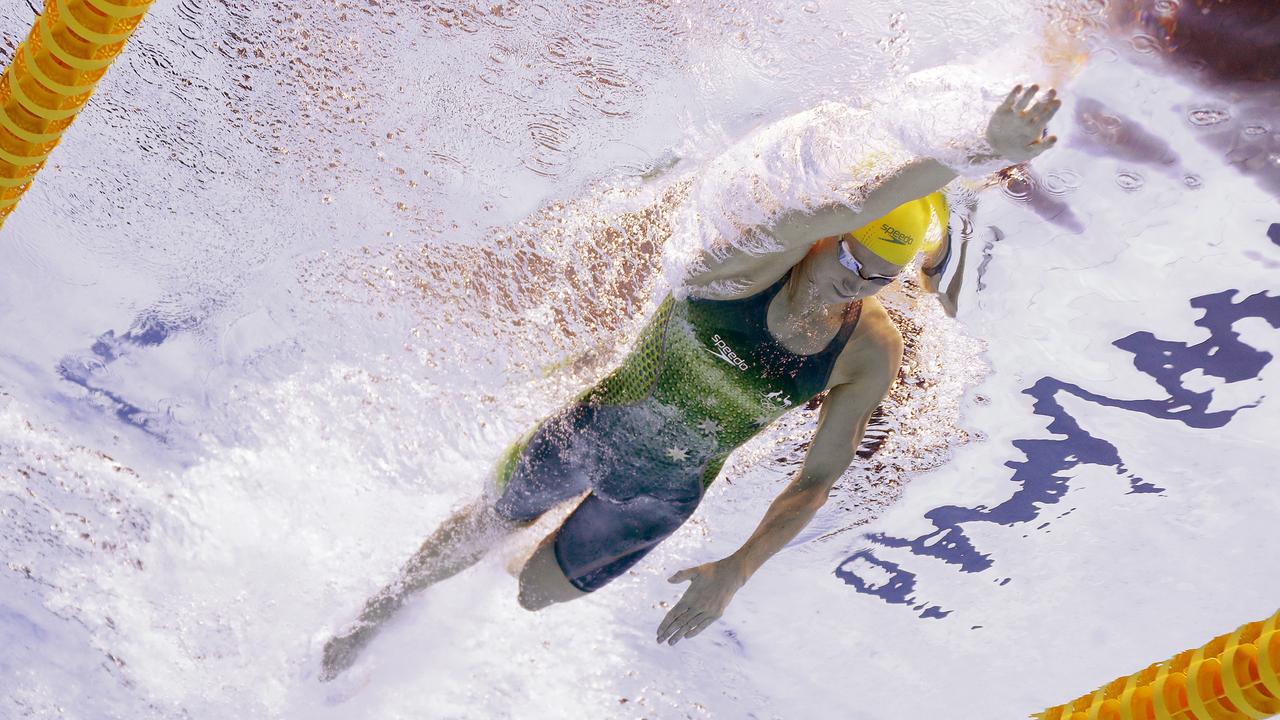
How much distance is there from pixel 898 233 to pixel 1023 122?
2.84 ft

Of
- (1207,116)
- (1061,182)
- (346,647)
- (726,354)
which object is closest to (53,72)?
(726,354)

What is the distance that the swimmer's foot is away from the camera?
15.3ft

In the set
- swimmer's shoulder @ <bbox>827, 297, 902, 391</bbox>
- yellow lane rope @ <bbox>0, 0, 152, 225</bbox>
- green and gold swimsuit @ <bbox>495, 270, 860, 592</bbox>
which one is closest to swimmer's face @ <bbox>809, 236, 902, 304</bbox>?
green and gold swimsuit @ <bbox>495, 270, 860, 592</bbox>

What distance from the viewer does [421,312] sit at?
5.08 m

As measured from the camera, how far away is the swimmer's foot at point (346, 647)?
4668mm

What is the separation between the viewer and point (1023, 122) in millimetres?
2039

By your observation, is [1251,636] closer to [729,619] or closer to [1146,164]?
[1146,164]

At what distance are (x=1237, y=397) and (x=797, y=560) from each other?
3570 mm

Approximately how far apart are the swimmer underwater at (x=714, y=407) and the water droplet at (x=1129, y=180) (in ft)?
2.65

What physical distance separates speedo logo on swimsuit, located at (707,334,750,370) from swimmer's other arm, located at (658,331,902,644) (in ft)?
1.71

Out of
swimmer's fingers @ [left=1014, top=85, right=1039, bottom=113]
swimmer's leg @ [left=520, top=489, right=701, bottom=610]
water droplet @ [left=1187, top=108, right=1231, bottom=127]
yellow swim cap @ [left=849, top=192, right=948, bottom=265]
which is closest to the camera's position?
swimmer's fingers @ [left=1014, top=85, right=1039, bottom=113]

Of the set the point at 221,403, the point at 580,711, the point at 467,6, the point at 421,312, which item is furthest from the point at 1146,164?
the point at 580,711

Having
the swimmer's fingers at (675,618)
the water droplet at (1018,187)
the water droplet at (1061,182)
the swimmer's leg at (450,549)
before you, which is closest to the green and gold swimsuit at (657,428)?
the swimmer's leg at (450,549)

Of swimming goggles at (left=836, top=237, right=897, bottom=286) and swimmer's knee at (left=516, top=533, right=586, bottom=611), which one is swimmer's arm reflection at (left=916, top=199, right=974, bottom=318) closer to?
swimming goggles at (left=836, top=237, right=897, bottom=286)
